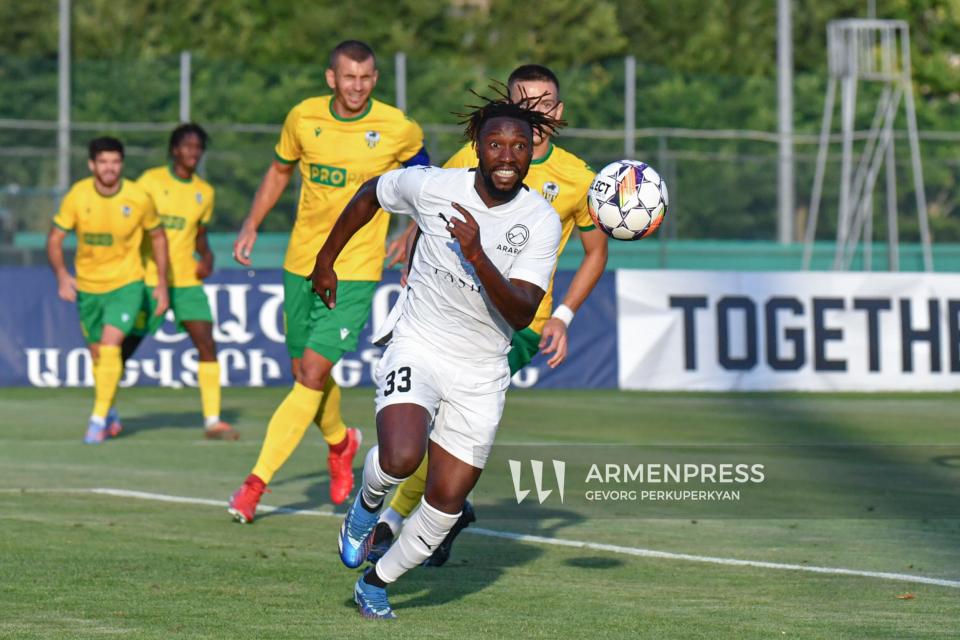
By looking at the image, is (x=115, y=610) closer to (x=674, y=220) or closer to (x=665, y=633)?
(x=665, y=633)

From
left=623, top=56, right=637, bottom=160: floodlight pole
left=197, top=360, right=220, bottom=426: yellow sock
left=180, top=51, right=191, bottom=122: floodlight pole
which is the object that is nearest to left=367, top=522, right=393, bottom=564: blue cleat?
left=197, top=360, right=220, bottom=426: yellow sock

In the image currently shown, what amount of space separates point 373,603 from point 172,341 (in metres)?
13.0

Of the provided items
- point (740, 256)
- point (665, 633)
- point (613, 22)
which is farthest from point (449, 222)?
point (613, 22)

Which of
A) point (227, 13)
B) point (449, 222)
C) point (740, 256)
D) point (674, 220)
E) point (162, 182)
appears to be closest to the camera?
point (449, 222)

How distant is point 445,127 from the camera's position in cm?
3066

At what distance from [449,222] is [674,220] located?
2023 cm

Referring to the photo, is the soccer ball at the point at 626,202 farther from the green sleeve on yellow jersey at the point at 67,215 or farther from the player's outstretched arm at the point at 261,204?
the green sleeve on yellow jersey at the point at 67,215

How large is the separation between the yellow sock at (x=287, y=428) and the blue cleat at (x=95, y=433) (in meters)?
4.45

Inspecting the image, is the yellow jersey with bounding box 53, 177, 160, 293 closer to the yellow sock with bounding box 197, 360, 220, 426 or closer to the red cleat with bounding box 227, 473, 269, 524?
the yellow sock with bounding box 197, 360, 220, 426

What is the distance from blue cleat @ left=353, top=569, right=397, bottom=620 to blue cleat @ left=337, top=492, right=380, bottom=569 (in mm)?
402

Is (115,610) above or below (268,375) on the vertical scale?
above

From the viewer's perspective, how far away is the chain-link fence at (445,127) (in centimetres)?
2617

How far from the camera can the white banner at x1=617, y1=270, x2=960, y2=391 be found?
758 inches

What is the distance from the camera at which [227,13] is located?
134ft
